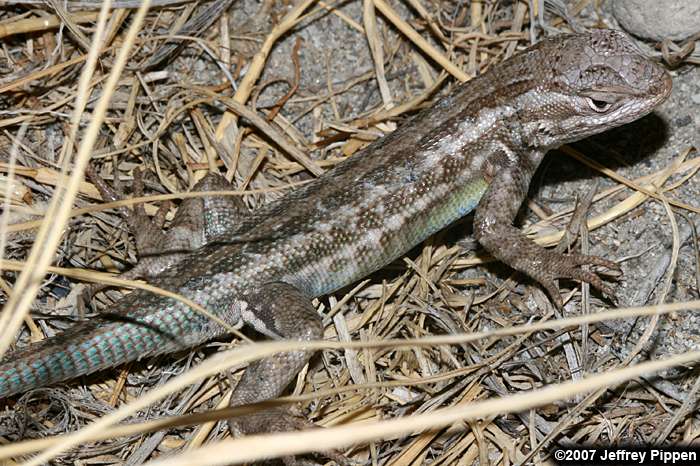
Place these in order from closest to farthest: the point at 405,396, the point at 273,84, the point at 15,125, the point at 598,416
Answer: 1. the point at 598,416
2. the point at 405,396
3. the point at 15,125
4. the point at 273,84

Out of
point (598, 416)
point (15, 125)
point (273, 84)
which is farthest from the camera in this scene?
point (273, 84)

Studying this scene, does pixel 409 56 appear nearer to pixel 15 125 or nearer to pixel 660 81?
pixel 660 81

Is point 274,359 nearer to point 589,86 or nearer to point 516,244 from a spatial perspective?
point 516,244

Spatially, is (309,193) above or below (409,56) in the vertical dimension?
below

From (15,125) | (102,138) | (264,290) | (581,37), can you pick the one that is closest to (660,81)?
(581,37)

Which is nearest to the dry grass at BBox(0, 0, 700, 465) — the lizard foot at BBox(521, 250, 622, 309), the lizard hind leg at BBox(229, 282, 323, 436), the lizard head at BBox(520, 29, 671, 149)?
the lizard foot at BBox(521, 250, 622, 309)

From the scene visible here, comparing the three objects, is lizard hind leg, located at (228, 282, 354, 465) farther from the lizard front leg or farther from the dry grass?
the lizard front leg

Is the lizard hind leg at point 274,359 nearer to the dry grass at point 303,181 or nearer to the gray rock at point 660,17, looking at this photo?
the dry grass at point 303,181
